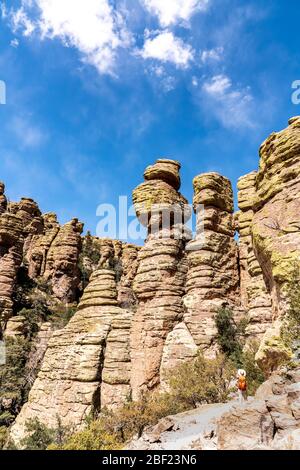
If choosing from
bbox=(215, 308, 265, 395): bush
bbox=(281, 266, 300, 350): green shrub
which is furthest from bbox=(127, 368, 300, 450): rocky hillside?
bbox=(215, 308, 265, 395): bush

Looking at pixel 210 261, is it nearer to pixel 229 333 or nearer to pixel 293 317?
pixel 229 333

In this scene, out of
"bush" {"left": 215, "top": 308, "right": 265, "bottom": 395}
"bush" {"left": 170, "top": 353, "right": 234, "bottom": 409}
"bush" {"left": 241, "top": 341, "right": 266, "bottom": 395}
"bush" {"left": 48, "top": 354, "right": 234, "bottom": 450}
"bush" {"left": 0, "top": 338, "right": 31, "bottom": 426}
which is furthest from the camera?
"bush" {"left": 0, "top": 338, "right": 31, "bottom": 426}

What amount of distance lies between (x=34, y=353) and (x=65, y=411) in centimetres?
1214

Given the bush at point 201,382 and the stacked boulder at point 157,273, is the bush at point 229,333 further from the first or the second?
the stacked boulder at point 157,273

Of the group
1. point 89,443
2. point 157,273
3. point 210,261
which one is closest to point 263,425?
point 89,443

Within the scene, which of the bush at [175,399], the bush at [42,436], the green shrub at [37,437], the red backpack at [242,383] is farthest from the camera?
the green shrub at [37,437]

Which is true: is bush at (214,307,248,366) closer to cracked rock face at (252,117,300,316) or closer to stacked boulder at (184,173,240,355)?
stacked boulder at (184,173,240,355)

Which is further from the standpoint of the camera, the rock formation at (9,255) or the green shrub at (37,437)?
the rock formation at (9,255)

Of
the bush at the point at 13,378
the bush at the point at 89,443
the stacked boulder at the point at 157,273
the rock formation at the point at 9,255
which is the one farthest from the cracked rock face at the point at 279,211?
the rock formation at the point at 9,255

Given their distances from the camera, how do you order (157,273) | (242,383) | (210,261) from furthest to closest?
(157,273), (210,261), (242,383)

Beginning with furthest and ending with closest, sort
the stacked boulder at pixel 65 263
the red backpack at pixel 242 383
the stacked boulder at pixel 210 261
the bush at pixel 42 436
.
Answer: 1. the stacked boulder at pixel 65 263
2. the stacked boulder at pixel 210 261
3. the bush at pixel 42 436
4. the red backpack at pixel 242 383

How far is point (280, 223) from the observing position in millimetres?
13094

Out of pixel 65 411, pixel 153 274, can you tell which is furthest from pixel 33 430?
pixel 153 274

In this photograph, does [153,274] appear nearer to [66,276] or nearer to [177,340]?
[177,340]
